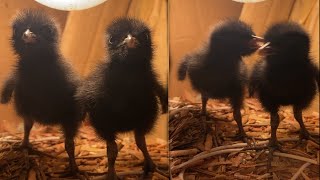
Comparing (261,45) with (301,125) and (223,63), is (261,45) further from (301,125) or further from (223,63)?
(301,125)

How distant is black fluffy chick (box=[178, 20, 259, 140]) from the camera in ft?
5.25

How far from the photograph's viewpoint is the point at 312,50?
5.41 feet

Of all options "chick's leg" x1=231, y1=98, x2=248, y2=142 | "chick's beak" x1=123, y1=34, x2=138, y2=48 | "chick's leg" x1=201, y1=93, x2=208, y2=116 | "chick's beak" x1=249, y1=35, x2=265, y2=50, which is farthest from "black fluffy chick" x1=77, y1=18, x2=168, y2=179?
"chick's beak" x1=249, y1=35, x2=265, y2=50

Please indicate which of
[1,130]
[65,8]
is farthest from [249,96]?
[1,130]

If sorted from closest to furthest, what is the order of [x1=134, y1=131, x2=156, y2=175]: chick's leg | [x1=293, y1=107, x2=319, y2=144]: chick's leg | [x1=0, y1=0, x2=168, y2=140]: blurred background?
[x1=0, y1=0, x2=168, y2=140]: blurred background → [x1=134, y1=131, x2=156, y2=175]: chick's leg → [x1=293, y1=107, x2=319, y2=144]: chick's leg

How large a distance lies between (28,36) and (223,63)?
75 centimetres

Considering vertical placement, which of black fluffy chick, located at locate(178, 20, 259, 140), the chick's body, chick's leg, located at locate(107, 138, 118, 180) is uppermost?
black fluffy chick, located at locate(178, 20, 259, 140)

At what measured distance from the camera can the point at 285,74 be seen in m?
1.65

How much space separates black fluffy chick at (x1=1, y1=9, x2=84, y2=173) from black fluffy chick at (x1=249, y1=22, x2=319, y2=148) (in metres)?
0.73

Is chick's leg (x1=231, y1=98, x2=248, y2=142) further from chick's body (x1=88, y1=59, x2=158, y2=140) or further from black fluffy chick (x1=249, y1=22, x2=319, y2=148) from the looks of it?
chick's body (x1=88, y1=59, x2=158, y2=140)

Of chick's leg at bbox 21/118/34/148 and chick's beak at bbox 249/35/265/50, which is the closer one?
chick's leg at bbox 21/118/34/148

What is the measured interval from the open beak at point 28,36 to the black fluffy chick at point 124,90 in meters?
0.25

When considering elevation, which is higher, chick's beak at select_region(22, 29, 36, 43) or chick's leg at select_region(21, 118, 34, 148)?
chick's beak at select_region(22, 29, 36, 43)

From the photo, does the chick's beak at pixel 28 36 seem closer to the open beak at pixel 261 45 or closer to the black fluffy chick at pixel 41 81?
the black fluffy chick at pixel 41 81
